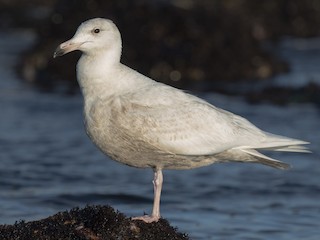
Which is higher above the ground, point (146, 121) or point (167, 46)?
point (167, 46)

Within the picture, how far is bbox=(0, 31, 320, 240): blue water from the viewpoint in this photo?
10.3m

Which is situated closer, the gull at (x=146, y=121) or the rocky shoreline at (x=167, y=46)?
the gull at (x=146, y=121)

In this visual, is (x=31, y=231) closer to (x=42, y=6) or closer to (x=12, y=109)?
(x=12, y=109)

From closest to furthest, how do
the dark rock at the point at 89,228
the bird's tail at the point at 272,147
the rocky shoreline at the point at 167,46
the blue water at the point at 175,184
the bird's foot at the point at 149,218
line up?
the dark rock at the point at 89,228
the bird's foot at the point at 149,218
the bird's tail at the point at 272,147
the blue water at the point at 175,184
the rocky shoreline at the point at 167,46

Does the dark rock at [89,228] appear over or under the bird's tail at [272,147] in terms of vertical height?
under

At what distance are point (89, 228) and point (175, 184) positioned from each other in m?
4.39

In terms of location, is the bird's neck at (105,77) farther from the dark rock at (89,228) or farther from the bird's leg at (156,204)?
the dark rock at (89,228)

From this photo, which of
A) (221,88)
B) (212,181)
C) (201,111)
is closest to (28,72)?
(221,88)

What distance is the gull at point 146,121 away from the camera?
26.8ft

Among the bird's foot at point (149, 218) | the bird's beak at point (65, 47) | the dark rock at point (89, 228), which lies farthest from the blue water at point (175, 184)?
the bird's beak at point (65, 47)

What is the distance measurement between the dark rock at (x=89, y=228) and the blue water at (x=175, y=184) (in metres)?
1.92

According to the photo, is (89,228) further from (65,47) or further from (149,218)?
(65,47)

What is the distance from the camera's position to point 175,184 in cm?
1191

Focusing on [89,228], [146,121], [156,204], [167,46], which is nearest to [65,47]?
[146,121]
